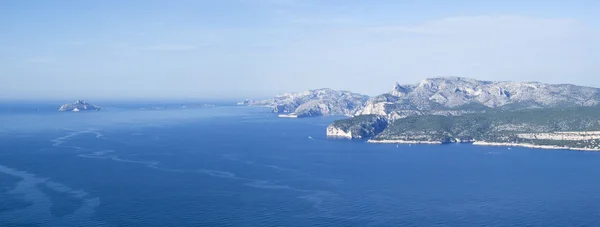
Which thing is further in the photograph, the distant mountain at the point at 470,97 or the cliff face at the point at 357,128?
the distant mountain at the point at 470,97

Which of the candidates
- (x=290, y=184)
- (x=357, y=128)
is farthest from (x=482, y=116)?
(x=290, y=184)

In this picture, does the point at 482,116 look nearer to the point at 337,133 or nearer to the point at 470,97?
the point at 337,133

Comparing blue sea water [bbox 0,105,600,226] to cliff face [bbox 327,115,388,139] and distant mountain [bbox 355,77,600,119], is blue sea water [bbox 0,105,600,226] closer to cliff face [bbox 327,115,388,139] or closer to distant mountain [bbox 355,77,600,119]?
cliff face [bbox 327,115,388,139]

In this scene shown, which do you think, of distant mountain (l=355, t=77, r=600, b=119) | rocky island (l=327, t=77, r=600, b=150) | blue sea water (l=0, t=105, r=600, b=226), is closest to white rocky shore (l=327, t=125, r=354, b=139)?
rocky island (l=327, t=77, r=600, b=150)

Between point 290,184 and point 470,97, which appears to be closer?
point 290,184

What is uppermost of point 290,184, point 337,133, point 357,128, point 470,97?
point 470,97

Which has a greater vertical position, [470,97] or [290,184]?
[470,97]

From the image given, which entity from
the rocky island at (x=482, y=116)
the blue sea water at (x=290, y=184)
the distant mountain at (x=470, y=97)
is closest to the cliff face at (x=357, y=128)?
the rocky island at (x=482, y=116)

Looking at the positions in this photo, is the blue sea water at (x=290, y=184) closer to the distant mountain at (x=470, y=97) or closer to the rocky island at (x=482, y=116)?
the rocky island at (x=482, y=116)
